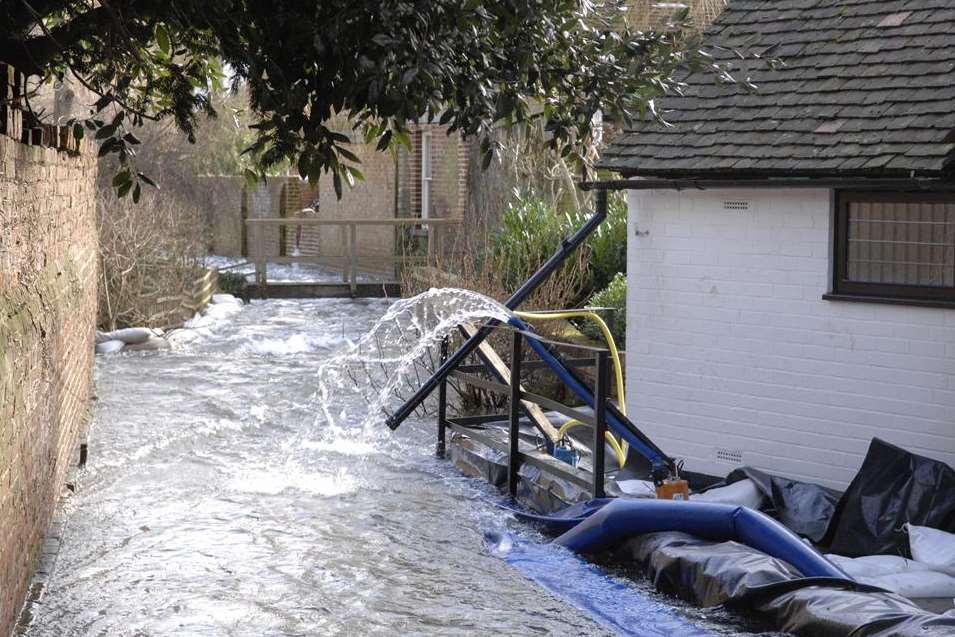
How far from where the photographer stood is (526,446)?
35.9 ft

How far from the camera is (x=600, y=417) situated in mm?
8742

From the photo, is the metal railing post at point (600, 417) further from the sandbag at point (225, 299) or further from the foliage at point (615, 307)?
the sandbag at point (225, 299)

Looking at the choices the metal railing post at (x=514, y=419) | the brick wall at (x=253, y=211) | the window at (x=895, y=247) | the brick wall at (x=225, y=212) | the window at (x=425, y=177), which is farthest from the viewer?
the brick wall at (x=253, y=211)

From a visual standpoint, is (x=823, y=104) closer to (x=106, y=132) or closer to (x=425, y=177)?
(x=106, y=132)

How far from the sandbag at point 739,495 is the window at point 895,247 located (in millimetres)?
1514

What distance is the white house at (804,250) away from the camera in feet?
29.7

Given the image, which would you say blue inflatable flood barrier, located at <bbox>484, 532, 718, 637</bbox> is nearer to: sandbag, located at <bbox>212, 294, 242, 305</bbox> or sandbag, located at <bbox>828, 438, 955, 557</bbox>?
sandbag, located at <bbox>828, 438, 955, 557</bbox>

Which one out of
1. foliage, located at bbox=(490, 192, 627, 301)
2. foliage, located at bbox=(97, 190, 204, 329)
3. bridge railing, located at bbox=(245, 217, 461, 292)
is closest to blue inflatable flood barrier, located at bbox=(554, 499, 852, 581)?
foliage, located at bbox=(490, 192, 627, 301)

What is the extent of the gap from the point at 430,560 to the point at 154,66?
11.9 ft

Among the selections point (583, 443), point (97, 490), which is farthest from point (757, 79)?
point (97, 490)

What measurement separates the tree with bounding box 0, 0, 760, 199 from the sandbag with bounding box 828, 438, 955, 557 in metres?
3.01

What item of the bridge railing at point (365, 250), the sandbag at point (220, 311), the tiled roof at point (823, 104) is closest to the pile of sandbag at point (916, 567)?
the tiled roof at point (823, 104)

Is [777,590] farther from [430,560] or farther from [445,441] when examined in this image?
[445,441]

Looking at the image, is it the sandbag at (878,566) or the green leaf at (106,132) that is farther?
the sandbag at (878,566)
